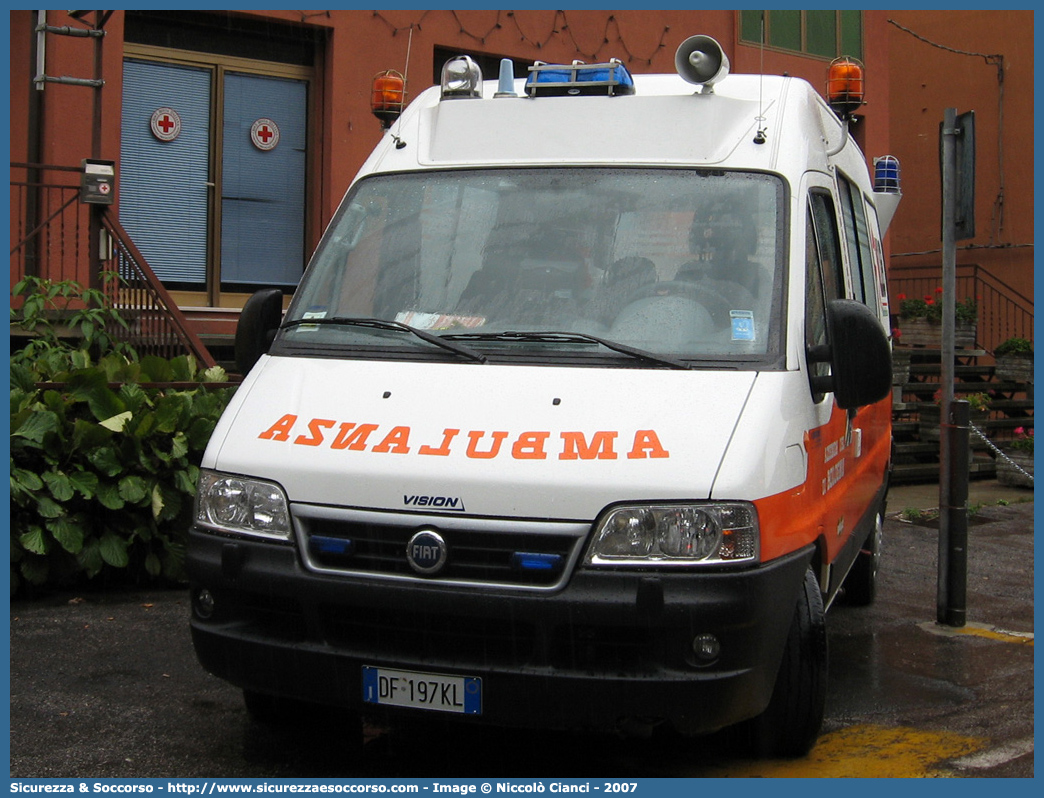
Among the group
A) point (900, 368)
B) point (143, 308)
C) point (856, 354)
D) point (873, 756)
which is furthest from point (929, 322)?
point (856, 354)

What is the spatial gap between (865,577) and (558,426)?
386cm

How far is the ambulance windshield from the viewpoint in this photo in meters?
4.45

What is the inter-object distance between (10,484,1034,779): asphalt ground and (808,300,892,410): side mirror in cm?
137

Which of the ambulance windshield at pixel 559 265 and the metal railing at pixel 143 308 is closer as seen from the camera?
the ambulance windshield at pixel 559 265

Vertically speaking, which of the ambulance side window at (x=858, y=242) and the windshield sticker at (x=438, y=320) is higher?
the ambulance side window at (x=858, y=242)

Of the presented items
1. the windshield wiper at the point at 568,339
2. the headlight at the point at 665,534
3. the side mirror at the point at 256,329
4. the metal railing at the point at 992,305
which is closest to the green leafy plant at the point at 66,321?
the side mirror at the point at 256,329

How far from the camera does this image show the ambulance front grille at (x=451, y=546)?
3795 millimetres

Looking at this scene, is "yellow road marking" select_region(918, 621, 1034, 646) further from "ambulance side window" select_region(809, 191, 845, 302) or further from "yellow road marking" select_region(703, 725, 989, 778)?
"ambulance side window" select_region(809, 191, 845, 302)

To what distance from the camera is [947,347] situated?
690 cm

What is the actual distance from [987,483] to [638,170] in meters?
10.2

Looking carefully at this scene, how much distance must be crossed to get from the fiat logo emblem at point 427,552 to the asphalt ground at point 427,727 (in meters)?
0.93

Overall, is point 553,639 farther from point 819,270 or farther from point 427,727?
point 819,270

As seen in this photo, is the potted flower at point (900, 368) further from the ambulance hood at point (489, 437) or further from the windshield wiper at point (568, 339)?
the ambulance hood at point (489, 437)

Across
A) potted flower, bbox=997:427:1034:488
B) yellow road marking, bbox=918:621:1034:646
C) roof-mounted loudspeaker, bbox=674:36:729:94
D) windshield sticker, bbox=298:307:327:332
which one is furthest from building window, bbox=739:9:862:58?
windshield sticker, bbox=298:307:327:332
